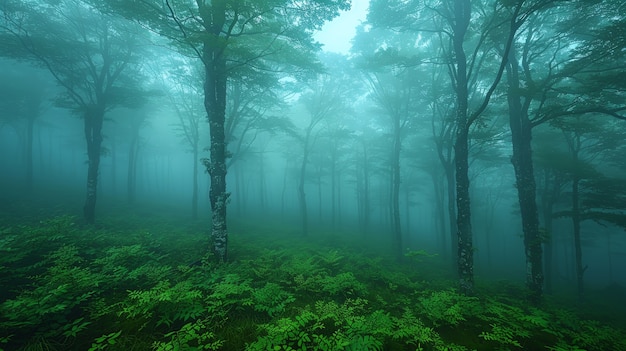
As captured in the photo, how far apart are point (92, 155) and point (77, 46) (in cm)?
643

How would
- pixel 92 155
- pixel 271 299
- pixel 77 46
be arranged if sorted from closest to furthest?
pixel 271 299
pixel 77 46
pixel 92 155

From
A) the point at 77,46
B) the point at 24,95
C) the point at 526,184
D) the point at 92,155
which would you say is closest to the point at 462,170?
the point at 526,184

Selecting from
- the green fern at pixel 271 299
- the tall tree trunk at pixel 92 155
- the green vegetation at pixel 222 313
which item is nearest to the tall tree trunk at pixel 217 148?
the green vegetation at pixel 222 313

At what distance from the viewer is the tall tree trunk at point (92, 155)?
47.9 ft

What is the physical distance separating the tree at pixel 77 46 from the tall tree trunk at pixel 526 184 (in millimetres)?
22305

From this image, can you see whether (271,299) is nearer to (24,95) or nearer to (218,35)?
(218,35)

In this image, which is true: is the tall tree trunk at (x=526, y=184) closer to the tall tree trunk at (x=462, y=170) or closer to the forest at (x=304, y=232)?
the forest at (x=304, y=232)

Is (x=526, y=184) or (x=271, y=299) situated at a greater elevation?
(x=526, y=184)

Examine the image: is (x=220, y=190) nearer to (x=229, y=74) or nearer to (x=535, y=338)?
(x=229, y=74)

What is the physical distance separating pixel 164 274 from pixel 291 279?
3.68 m

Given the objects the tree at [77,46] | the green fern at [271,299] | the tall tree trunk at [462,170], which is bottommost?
the green fern at [271,299]

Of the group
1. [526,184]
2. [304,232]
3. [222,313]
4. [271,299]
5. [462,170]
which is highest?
[462,170]

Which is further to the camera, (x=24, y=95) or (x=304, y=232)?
(x=24, y=95)

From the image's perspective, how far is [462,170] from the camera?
8.98 meters
